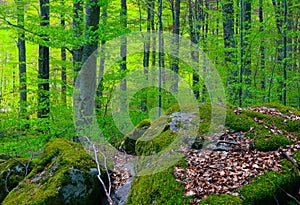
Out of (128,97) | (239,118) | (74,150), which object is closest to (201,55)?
(128,97)


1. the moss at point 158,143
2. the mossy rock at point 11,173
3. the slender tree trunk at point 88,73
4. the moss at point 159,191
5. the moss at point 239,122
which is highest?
the slender tree trunk at point 88,73

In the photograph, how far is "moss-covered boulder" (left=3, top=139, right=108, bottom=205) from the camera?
3.76 meters

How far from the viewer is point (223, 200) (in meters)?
2.62

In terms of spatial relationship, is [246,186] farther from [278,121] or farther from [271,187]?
[278,121]

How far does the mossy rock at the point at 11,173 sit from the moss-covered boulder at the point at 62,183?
0.72 m

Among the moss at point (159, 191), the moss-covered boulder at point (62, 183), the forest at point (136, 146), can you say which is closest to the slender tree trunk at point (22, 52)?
the forest at point (136, 146)

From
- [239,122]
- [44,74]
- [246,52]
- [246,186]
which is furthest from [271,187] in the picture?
[44,74]

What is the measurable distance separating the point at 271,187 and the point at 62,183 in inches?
116

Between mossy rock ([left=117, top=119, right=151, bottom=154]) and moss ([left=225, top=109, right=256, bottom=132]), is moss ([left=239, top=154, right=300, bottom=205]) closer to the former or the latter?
moss ([left=225, top=109, right=256, bottom=132])

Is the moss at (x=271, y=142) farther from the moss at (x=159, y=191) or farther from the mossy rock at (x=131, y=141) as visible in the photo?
the mossy rock at (x=131, y=141)

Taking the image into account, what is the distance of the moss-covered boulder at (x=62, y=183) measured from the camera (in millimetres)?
3762

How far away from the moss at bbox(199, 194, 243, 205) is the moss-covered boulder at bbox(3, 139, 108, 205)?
6.86 ft

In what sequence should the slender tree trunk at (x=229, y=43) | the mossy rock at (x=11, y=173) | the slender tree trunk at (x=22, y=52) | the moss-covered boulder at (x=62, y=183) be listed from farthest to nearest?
1. the slender tree trunk at (x=229, y=43)
2. the slender tree trunk at (x=22, y=52)
3. the mossy rock at (x=11, y=173)
4. the moss-covered boulder at (x=62, y=183)

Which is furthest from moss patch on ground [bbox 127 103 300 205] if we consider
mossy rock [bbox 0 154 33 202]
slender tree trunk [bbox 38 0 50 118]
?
slender tree trunk [bbox 38 0 50 118]
